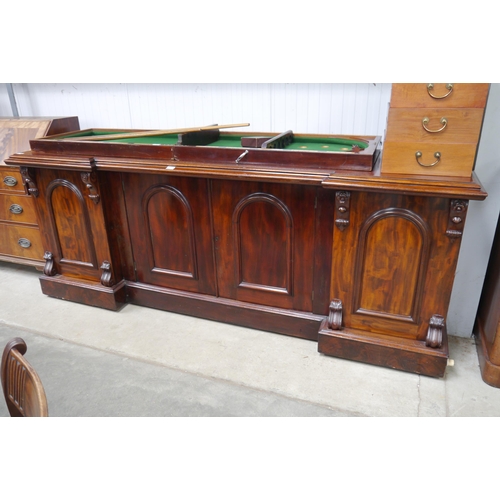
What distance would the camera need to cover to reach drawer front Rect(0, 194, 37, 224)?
3.21 m

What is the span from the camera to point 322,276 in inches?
94.0

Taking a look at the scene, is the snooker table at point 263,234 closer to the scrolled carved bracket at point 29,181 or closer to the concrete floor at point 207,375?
the scrolled carved bracket at point 29,181

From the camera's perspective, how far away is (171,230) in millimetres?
2664

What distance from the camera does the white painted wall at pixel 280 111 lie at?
2.32m

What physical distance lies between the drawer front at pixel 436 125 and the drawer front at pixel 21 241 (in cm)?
271

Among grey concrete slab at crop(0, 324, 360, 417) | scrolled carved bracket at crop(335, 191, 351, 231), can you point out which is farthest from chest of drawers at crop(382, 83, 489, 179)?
grey concrete slab at crop(0, 324, 360, 417)

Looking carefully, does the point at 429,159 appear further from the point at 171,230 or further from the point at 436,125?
the point at 171,230

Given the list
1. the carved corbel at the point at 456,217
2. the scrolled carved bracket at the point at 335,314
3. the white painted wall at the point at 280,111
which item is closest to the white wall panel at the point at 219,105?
the white painted wall at the point at 280,111

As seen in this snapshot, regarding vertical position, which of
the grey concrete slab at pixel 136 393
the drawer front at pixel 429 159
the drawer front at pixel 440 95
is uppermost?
the drawer front at pixel 440 95

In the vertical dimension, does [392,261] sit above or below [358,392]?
above

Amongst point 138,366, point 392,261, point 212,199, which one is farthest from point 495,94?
point 138,366

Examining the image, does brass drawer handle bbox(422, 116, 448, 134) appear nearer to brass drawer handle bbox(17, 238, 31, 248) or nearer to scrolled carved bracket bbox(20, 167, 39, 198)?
scrolled carved bracket bbox(20, 167, 39, 198)

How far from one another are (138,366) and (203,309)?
21.9 inches

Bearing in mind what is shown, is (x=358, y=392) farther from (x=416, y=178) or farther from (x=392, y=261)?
(x=416, y=178)
